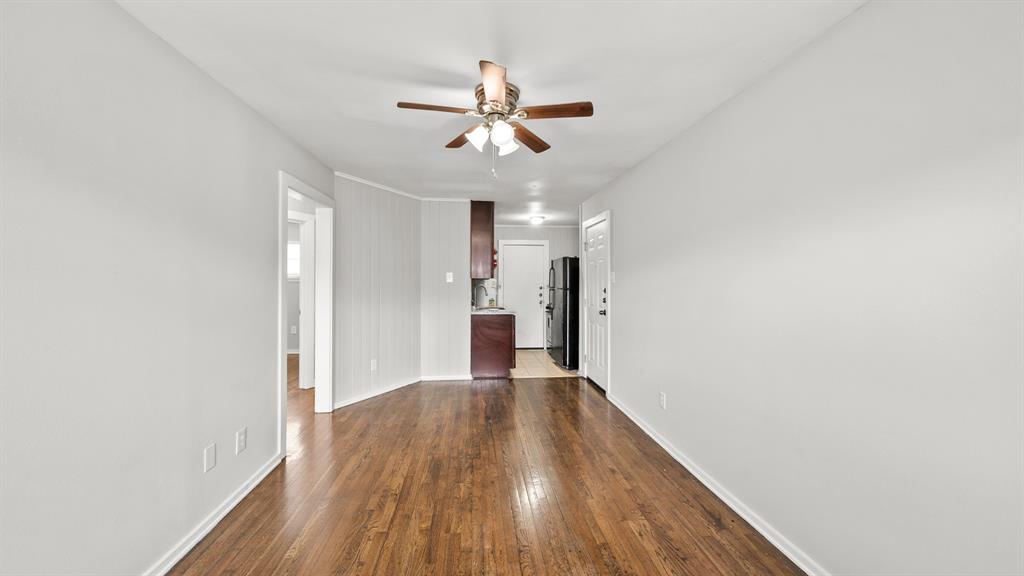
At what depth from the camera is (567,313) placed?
5.61 m

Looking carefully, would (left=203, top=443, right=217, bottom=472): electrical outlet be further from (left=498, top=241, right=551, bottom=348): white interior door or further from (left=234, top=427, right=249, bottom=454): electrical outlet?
(left=498, top=241, right=551, bottom=348): white interior door

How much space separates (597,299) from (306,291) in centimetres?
346

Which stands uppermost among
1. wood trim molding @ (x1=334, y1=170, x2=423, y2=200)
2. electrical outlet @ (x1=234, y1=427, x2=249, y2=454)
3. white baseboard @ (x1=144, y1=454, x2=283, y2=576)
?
wood trim molding @ (x1=334, y1=170, x2=423, y2=200)

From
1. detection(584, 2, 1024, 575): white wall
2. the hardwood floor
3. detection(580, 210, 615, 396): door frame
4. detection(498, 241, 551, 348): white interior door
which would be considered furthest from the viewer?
detection(498, 241, 551, 348): white interior door

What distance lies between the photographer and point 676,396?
2846 mm

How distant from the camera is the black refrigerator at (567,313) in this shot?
18.3ft

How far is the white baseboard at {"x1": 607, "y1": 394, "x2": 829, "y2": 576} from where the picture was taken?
172 cm

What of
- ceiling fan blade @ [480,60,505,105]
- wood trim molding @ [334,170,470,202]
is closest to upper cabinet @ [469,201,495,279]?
wood trim molding @ [334,170,470,202]

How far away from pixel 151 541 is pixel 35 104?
1.68 meters

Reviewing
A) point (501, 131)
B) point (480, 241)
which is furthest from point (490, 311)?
point (501, 131)

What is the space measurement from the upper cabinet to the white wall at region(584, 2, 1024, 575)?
9.92 ft

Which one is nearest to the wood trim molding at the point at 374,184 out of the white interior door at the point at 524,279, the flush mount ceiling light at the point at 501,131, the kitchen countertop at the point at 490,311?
the kitchen countertop at the point at 490,311

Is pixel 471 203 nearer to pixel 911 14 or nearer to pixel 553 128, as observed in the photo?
pixel 553 128

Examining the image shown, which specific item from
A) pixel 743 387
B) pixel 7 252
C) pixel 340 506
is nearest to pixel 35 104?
pixel 7 252
